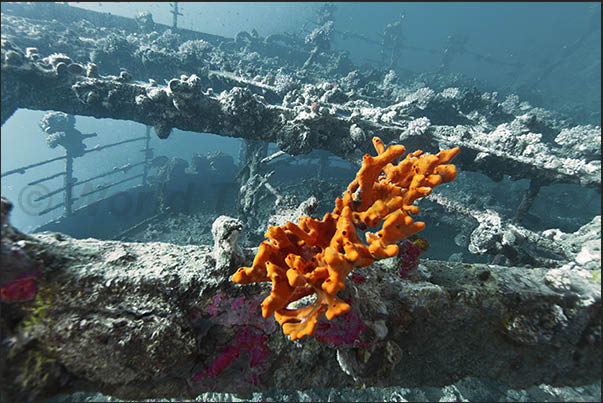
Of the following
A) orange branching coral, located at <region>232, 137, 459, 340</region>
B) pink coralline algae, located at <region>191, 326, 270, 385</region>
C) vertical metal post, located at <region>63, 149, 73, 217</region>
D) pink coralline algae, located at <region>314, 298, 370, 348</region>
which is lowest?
Answer: vertical metal post, located at <region>63, 149, 73, 217</region>

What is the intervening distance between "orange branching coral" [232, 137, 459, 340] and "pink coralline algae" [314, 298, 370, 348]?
0.64ft

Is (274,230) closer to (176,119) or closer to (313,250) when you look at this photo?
(313,250)

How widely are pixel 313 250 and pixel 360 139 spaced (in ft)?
14.2

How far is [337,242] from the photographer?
1.49 m

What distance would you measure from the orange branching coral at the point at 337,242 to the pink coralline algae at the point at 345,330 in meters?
0.20

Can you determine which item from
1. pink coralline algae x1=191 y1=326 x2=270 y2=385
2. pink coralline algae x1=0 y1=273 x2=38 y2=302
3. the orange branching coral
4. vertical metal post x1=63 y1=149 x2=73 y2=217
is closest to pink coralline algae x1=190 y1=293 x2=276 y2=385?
pink coralline algae x1=191 y1=326 x2=270 y2=385

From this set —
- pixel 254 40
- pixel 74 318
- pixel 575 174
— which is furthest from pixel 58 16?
pixel 575 174

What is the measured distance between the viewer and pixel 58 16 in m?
14.8

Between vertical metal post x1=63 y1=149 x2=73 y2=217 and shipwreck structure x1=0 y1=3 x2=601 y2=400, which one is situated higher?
shipwreck structure x1=0 y1=3 x2=601 y2=400

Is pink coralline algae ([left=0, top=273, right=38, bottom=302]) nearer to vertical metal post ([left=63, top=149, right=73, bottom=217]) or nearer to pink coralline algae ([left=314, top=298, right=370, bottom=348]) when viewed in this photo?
pink coralline algae ([left=314, top=298, right=370, bottom=348])

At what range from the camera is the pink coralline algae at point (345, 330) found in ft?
5.84

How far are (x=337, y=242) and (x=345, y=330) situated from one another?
0.72 metres

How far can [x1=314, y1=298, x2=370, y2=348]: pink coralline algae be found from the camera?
5.84 feet

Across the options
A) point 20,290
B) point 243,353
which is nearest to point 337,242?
point 243,353
